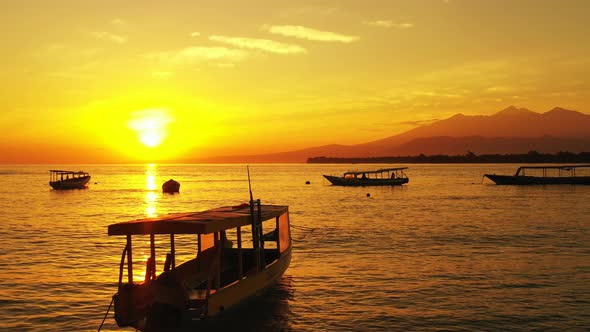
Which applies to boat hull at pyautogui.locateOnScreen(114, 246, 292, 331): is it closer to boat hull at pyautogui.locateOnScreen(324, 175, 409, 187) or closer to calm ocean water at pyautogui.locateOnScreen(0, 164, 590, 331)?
calm ocean water at pyautogui.locateOnScreen(0, 164, 590, 331)

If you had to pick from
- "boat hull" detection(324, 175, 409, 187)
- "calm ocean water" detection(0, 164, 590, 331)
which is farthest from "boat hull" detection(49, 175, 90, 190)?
"calm ocean water" detection(0, 164, 590, 331)

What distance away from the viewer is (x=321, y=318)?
15.9 metres

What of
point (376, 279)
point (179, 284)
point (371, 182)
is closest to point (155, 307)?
point (179, 284)

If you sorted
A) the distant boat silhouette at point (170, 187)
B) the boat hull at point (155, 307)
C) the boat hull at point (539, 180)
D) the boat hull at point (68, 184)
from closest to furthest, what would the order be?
the boat hull at point (155, 307), the boat hull at point (68, 184), the boat hull at point (539, 180), the distant boat silhouette at point (170, 187)

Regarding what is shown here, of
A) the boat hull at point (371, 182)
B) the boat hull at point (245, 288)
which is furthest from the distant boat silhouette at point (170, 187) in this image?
the boat hull at point (245, 288)

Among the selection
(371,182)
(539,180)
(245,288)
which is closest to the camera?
(245,288)

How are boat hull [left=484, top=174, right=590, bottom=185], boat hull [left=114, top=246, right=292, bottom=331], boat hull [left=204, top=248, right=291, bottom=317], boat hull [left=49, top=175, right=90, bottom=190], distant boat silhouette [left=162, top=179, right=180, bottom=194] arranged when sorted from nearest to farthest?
boat hull [left=114, top=246, right=292, bottom=331] < boat hull [left=204, top=248, right=291, bottom=317] < boat hull [left=49, top=175, right=90, bottom=190] < boat hull [left=484, top=174, right=590, bottom=185] < distant boat silhouette [left=162, top=179, right=180, bottom=194]

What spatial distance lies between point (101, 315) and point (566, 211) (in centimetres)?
4696

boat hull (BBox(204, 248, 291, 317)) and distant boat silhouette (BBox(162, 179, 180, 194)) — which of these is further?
distant boat silhouette (BBox(162, 179, 180, 194))

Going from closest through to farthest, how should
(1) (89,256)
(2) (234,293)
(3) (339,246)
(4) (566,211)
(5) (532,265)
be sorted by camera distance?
(2) (234,293), (5) (532,265), (1) (89,256), (3) (339,246), (4) (566,211)

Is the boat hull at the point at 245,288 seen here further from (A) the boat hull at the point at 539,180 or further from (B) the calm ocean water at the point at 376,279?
(A) the boat hull at the point at 539,180

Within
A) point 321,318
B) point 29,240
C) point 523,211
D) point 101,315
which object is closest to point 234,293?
point 321,318

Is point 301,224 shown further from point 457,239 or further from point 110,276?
point 110,276

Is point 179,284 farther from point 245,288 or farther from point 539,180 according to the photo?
point 539,180
